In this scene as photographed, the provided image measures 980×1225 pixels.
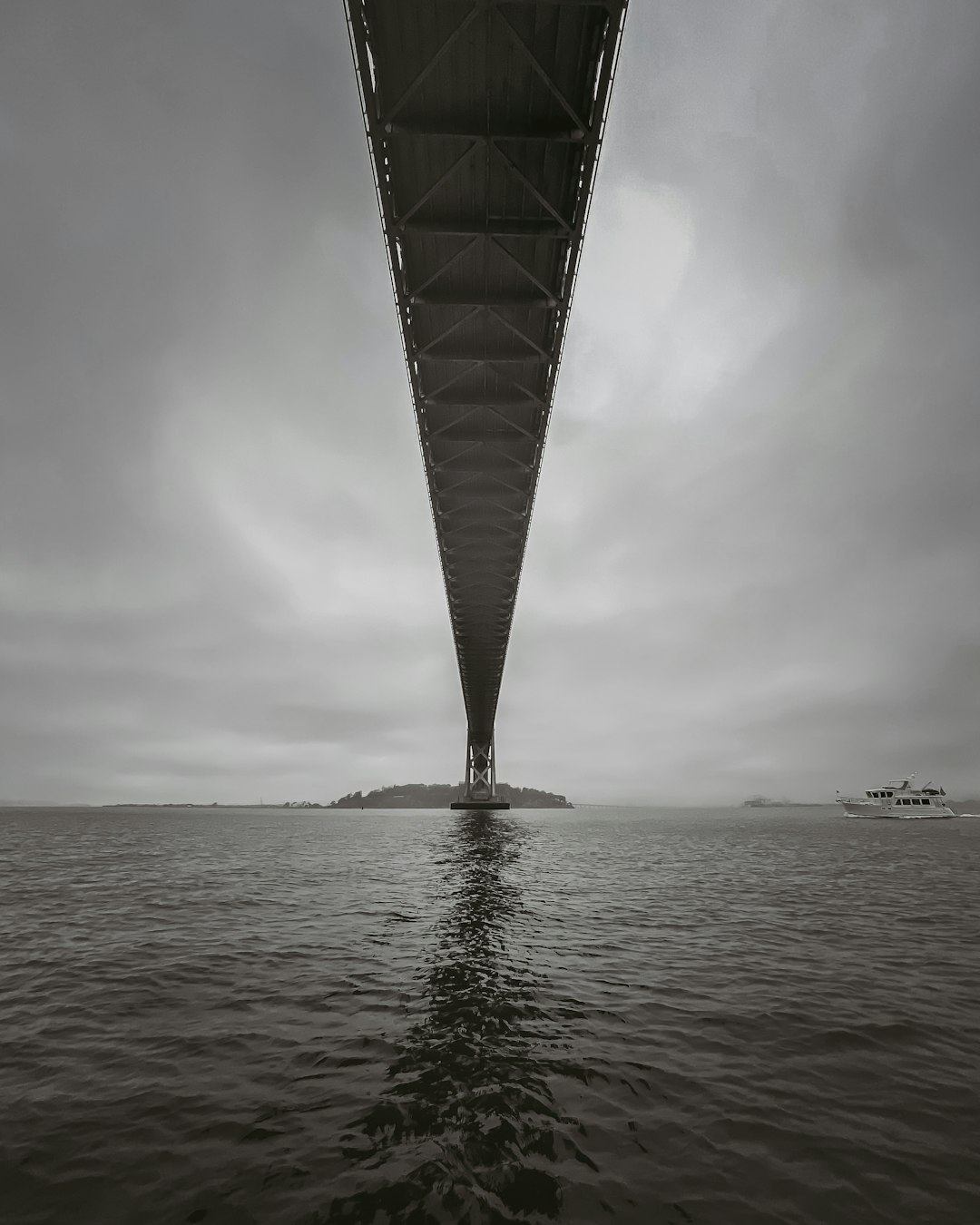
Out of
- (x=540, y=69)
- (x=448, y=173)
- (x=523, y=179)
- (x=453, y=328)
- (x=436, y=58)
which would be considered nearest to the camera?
(x=436, y=58)

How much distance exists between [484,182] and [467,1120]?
18.6m

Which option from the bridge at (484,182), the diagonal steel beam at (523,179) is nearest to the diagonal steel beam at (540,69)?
the bridge at (484,182)

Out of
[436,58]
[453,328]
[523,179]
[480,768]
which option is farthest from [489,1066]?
[480,768]

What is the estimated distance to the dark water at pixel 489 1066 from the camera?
3875 mm

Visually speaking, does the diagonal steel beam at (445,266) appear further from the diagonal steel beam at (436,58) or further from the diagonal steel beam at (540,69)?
the diagonal steel beam at (540,69)

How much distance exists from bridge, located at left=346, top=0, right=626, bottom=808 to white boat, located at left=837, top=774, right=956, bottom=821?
82231mm

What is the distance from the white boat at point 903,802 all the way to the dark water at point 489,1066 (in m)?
83.1

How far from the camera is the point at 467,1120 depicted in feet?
15.4

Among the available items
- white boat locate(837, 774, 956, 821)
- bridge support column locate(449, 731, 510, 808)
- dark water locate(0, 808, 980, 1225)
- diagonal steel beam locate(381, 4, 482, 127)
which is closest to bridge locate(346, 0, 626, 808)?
diagonal steel beam locate(381, 4, 482, 127)

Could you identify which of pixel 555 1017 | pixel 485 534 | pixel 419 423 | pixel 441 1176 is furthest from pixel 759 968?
pixel 485 534

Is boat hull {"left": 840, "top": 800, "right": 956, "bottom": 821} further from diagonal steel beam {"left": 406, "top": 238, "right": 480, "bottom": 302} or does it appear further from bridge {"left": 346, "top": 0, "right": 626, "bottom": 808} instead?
diagonal steel beam {"left": 406, "top": 238, "right": 480, "bottom": 302}

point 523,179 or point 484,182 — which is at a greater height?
point 484,182

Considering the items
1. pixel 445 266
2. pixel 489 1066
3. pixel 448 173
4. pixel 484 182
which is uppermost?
pixel 484 182

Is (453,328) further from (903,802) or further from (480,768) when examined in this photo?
(903,802)
